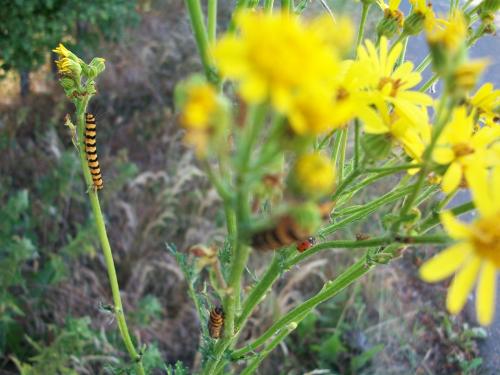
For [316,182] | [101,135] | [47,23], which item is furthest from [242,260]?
[101,135]

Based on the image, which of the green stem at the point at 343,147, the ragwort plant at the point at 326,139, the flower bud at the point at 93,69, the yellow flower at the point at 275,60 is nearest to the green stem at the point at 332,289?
the ragwort plant at the point at 326,139

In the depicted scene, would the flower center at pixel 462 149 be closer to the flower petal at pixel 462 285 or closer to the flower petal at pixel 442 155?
the flower petal at pixel 442 155

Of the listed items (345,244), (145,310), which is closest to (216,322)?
(345,244)

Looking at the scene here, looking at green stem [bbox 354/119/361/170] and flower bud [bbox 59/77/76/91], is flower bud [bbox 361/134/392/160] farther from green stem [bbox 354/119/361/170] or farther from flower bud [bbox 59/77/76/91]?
flower bud [bbox 59/77/76/91]

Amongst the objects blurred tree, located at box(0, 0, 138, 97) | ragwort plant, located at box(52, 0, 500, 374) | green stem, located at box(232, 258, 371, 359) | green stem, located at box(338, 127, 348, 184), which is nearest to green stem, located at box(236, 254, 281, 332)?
ragwort plant, located at box(52, 0, 500, 374)

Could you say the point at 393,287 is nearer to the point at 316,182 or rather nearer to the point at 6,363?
the point at 6,363

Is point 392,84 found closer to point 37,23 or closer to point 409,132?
point 409,132

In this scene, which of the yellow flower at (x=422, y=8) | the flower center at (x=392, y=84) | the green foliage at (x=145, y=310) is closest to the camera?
the flower center at (x=392, y=84)
